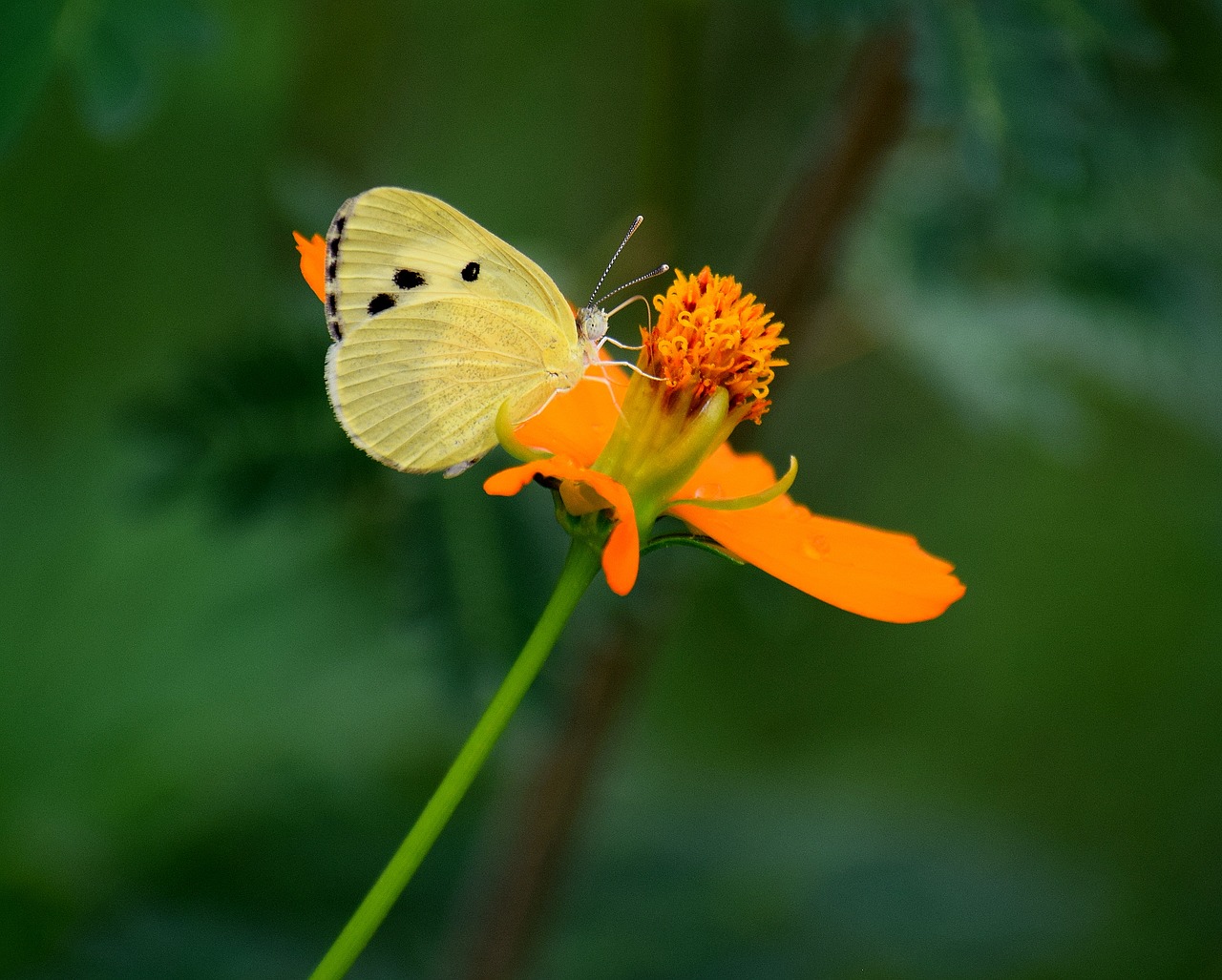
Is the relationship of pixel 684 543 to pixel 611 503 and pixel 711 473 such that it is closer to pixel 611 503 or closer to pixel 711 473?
pixel 611 503

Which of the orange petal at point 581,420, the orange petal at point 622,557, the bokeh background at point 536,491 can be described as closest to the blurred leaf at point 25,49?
the bokeh background at point 536,491

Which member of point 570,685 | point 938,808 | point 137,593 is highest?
point 570,685

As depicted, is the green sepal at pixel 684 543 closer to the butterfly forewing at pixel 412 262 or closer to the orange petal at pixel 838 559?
the orange petal at pixel 838 559

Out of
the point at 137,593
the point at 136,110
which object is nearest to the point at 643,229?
the point at 136,110

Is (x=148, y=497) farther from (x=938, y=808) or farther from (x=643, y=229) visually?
(x=938, y=808)

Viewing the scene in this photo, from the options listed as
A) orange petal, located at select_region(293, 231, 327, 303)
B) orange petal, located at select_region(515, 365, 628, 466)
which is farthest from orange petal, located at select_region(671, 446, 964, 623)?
orange petal, located at select_region(293, 231, 327, 303)

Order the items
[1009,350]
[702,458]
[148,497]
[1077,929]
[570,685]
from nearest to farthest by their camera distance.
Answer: [702,458], [148,497], [570,685], [1009,350], [1077,929]
